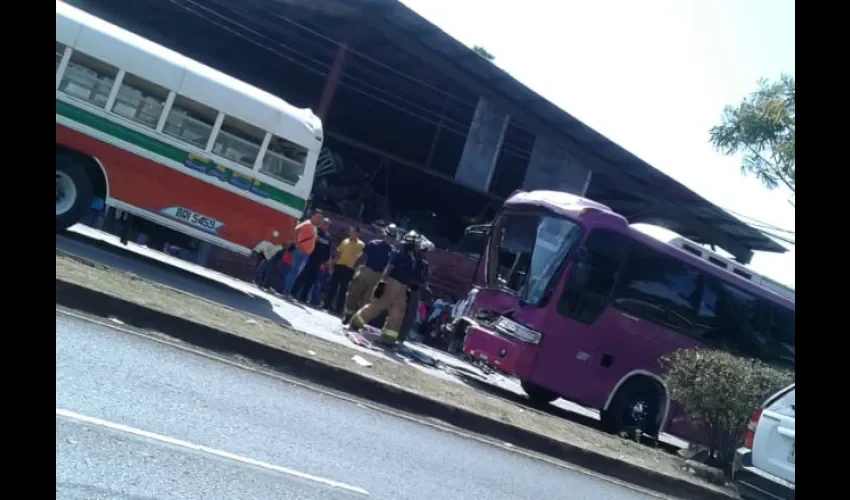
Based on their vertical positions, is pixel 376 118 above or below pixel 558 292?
above

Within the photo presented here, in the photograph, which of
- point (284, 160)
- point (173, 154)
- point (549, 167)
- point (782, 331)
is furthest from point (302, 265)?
point (549, 167)

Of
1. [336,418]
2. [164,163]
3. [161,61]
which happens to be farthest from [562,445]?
[161,61]

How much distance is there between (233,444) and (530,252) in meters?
8.21

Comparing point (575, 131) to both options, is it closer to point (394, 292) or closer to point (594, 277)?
point (594, 277)

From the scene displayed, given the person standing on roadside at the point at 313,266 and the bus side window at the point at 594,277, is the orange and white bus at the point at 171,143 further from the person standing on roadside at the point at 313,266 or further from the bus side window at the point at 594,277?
the bus side window at the point at 594,277

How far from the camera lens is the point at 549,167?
24641mm

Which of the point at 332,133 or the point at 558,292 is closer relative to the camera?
the point at 558,292

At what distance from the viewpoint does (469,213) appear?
87.8ft

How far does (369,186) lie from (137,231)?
35.1ft

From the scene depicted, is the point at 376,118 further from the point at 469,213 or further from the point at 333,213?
the point at 333,213

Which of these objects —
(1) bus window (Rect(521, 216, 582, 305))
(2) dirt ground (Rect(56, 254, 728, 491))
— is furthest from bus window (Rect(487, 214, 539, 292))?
(2) dirt ground (Rect(56, 254, 728, 491))

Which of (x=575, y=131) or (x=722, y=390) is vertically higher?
(x=575, y=131)

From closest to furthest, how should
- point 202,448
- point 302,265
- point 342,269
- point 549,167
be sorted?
point 202,448, point 302,265, point 342,269, point 549,167

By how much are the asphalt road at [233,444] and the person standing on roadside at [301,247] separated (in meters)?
7.50
